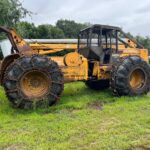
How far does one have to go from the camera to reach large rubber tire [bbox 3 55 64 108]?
8.78 m

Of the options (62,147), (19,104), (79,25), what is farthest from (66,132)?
(79,25)

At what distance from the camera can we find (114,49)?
440 inches

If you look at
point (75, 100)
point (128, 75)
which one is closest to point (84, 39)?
point (128, 75)

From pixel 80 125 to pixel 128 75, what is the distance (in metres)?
3.53

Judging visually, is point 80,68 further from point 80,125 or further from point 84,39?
point 80,125

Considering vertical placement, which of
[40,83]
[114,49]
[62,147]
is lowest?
[62,147]

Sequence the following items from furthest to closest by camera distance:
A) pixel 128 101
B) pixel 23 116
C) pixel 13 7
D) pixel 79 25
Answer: pixel 79 25, pixel 13 7, pixel 128 101, pixel 23 116

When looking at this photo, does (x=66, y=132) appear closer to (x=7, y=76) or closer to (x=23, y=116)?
(x=23, y=116)

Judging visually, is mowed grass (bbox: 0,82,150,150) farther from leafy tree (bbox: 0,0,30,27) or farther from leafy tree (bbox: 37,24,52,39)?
leafy tree (bbox: 37,24,52,39)

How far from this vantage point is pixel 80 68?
33.1 ft

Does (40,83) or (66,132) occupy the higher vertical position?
(40,83)

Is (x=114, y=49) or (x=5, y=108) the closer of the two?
(x=5, y=108)

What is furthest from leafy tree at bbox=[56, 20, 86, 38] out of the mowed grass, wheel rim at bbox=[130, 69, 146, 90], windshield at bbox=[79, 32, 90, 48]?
the mowed grass

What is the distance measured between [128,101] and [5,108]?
326 cm
